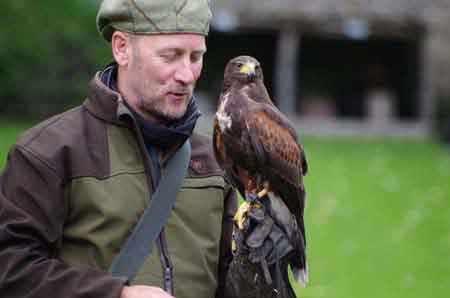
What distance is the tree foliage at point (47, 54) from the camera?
21.4m

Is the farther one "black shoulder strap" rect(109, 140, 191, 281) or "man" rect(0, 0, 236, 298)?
"black shoulder strap" rect(109, 140, 191, 281)

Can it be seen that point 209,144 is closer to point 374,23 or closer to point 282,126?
point 282,126

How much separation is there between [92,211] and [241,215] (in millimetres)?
552

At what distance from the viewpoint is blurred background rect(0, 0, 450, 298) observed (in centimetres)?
1238

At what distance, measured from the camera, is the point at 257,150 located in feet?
10.9

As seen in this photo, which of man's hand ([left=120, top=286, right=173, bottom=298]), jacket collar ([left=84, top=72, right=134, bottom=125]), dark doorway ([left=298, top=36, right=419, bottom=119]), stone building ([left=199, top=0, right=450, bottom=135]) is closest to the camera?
man's hand ([left=120, top=286, right=173, bottom=298])

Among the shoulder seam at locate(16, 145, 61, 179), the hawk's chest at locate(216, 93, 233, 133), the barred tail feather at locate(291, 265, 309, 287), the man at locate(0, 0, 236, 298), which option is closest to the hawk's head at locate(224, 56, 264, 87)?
the hawk's chest at locate(216, 93, 233, 133)

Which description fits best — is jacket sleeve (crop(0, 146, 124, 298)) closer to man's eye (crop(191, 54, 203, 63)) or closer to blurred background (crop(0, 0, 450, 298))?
man's eye (crop(191, 54, 203, 63))

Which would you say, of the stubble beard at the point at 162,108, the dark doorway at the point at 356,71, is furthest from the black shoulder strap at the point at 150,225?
the dark doorway at the point at 356,71

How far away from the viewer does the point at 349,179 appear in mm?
14016

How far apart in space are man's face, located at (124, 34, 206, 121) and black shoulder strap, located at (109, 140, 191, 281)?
0.67 feet

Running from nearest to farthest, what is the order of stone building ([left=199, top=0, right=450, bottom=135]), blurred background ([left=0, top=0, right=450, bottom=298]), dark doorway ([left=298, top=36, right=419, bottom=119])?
blurred background ([left=0, top=0, right=450, bottom=298])
stone building ([left=199, top=0, right=450, bottom=135])
dark doorway ([left=298, top=36, right=419, bottom=119])

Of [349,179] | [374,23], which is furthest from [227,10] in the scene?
[349,179]

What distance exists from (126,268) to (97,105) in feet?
1.92
